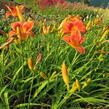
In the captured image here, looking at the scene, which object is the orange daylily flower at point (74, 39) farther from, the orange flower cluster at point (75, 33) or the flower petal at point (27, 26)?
the flower petal at point (27, 26)

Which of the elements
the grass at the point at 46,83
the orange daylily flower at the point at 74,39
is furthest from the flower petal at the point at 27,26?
the orange daylily flower at the point at 74,39

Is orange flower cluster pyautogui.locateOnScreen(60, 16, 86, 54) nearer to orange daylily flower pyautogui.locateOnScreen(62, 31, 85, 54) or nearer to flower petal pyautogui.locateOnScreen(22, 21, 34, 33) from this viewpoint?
orange daylily flower pyautogui.locateOnScreen(62, 31, 85, 54)

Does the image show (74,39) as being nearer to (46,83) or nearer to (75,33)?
(75,33)

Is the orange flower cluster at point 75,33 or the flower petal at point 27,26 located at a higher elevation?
the flower petal at point 27,26

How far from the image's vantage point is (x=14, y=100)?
1.83 m

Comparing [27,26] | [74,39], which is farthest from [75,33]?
[27,26]

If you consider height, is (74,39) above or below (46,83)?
above

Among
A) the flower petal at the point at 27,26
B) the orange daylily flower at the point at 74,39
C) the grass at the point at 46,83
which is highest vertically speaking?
the flower petal at the point at 27,26

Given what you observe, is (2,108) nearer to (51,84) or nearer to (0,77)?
(0,77)

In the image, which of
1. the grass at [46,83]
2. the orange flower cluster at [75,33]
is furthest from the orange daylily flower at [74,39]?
the grass at [46,83]

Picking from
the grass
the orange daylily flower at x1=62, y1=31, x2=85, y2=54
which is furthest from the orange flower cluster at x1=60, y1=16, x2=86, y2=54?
the grass

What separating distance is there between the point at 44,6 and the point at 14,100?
10.4m

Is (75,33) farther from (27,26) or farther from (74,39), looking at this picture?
(27,26)

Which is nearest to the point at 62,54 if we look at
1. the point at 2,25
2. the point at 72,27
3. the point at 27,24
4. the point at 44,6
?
the point at 72,27
